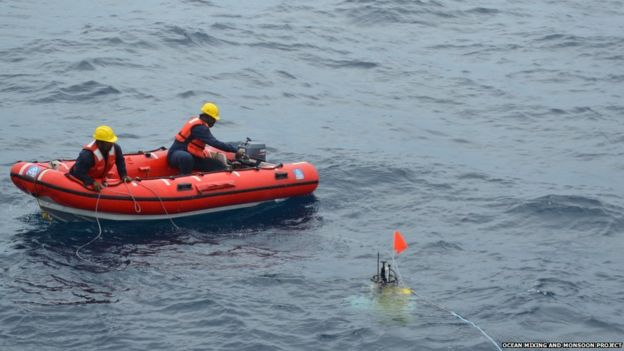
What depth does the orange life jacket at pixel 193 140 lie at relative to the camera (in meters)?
15.4

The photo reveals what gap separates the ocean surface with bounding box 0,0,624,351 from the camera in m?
11.5

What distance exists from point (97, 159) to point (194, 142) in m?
2.03

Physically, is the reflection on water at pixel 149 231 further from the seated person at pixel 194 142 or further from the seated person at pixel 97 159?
the seated person at pixel 194 142

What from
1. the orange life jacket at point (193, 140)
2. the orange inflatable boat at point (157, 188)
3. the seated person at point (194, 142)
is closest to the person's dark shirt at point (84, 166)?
the orange inflatable boat at point (157, 188)

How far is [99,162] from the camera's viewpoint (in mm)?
14047

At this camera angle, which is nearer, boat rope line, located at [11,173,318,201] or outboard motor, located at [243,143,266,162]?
boat rope line, located at [11,173,318,201]

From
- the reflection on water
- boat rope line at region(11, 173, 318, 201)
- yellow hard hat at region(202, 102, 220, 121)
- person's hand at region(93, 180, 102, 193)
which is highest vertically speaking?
yellow hard hat at region(202, 102, 220, 121)

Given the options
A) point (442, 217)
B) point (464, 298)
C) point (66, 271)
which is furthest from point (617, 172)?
point (66, 271)

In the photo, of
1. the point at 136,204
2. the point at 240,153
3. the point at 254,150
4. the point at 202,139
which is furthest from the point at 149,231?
the point at 254,150

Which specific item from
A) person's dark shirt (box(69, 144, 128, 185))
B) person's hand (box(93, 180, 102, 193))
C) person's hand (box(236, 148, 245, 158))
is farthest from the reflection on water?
person's hand (box(236, 148, 245, 158))

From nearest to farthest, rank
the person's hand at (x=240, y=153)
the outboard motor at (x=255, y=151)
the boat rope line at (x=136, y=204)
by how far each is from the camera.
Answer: the boat rope line at (x=136, y=204), the person's hand at (x=240, y=153), the outboard motor at (x=255, y=151)

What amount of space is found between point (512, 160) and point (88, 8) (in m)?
14.4

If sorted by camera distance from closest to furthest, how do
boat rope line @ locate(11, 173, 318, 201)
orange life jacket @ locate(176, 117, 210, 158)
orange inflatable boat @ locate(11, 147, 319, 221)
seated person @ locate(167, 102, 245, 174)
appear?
boat rope line @ locate(11, 173, 318, 201) → orange inflatable boat @ locate(11, 147, 319, 221) → seated person @ locate(167, 102, 245, 174) → orange life jacket @ locate(176, 117, 210, 158)

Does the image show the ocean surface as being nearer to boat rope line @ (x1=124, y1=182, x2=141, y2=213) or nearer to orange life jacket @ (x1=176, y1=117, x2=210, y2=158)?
boat rope line @ (x1=124, y1=182, x2=141, y2=213)
